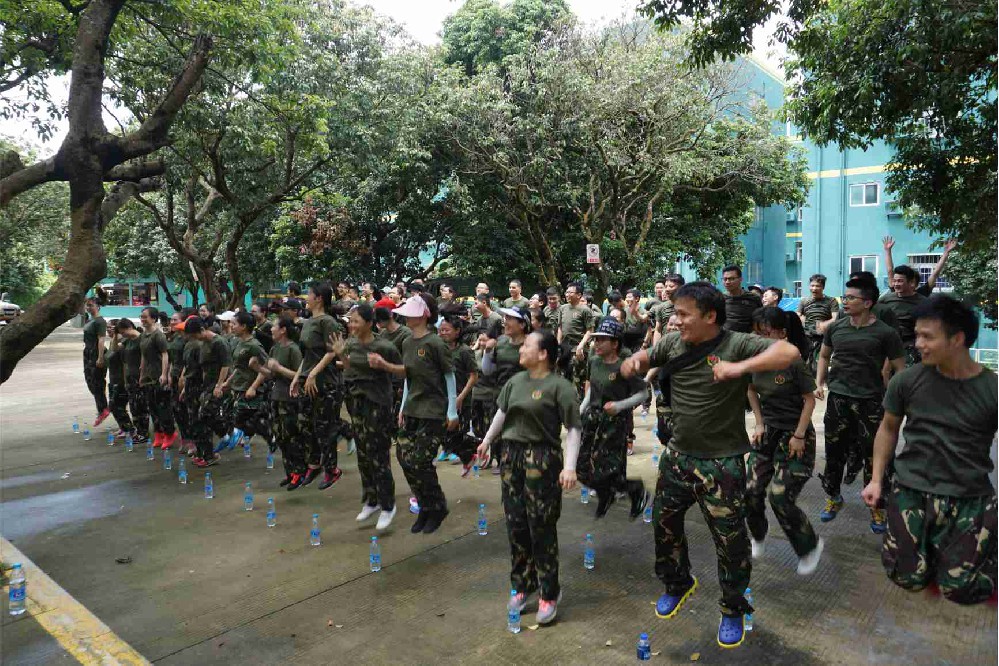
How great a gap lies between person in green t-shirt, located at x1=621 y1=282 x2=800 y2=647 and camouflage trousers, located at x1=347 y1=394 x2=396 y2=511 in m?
2.70

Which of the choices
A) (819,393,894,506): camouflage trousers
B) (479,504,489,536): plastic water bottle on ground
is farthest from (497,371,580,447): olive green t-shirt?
(819,393,894,506): camouflage trousers

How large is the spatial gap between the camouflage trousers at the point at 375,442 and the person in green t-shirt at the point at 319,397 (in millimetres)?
1144

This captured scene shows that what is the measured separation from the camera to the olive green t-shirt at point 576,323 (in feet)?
31.7

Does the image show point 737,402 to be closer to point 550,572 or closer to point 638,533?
point 550,572

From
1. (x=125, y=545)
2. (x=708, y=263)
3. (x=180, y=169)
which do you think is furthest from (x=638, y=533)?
(x=708, y=263)

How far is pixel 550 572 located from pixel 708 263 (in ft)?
70.3

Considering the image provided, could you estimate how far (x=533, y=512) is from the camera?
401 cm

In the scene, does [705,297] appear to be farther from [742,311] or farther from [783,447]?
[742,311]

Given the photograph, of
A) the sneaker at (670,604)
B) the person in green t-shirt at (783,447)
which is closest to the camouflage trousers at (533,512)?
the sneaker at (670,604)

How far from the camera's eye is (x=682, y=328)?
363 centimetres

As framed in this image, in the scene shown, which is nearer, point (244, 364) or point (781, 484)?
point (781, 484)

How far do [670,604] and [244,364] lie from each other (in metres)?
5.39

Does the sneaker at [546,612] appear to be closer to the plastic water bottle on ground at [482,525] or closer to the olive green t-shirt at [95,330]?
the plastic water bottle on ground at [482,525]

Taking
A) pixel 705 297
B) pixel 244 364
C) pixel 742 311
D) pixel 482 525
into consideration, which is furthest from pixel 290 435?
pixel 705 297
